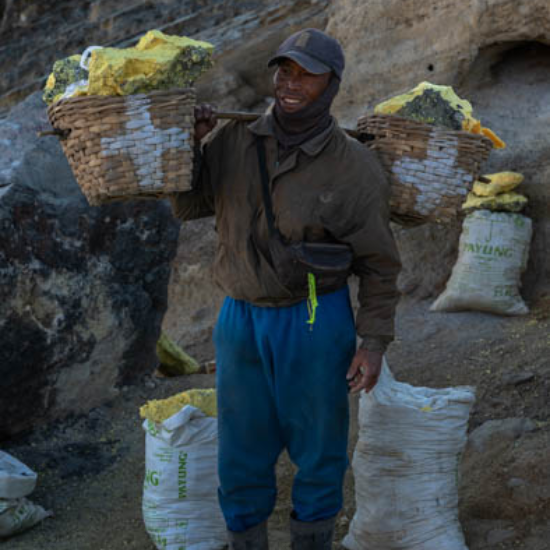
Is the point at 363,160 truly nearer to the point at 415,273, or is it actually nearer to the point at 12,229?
the point at 12,229

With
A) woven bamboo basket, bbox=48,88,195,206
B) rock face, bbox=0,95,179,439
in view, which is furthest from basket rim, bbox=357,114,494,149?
rock face, bbox=0,95,179,439

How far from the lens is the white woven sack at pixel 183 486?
3.00 m

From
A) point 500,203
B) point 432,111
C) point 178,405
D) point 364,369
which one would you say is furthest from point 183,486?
point 500,203

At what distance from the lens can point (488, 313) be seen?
5754 millimetres

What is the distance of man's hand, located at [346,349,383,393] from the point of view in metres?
2.41

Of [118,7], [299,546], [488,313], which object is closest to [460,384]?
[488,313]

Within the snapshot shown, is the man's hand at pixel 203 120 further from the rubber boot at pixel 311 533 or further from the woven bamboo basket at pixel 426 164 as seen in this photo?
the rubber boot at pixel 311 533

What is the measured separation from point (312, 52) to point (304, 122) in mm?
201

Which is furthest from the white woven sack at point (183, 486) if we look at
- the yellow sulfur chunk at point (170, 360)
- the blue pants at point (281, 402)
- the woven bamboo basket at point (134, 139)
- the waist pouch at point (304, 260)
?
the yellow sulfur chunk at point (170, 360)

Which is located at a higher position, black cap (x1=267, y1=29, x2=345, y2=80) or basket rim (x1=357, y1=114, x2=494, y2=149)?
black cap (x1=267, y1=29, x2=345, y2=80)

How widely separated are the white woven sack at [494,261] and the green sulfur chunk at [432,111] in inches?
133

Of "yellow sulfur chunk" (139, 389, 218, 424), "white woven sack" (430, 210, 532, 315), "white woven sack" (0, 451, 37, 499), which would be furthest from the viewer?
"white woven sack" (430, 210, 532, 315)

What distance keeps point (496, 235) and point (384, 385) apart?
323 cm

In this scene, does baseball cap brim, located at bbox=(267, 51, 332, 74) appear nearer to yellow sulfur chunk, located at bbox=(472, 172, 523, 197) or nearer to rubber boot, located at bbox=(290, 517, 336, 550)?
rubber boot, located at bbox=(290, 517, 336, 550)
